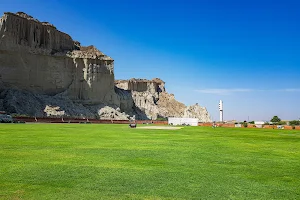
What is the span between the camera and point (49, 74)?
10531 centimetres

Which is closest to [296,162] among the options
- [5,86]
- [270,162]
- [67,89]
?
[270,162]

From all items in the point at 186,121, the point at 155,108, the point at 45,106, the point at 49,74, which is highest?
the point at 49,74

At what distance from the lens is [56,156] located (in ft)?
36.9

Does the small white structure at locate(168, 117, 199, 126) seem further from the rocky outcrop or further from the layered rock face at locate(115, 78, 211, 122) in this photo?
the layered rock face at locate(115, 78, 211, 122)

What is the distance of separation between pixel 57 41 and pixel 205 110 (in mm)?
→ 98948

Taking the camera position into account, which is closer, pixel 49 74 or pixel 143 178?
pixel 143 178

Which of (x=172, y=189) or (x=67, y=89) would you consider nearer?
(x=172, y=189)

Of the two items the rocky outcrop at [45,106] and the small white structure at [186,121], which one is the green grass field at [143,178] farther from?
the rocky outcrop at [45,106]

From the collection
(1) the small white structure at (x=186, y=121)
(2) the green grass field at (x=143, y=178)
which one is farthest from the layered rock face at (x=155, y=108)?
(2) the green grass field at (x=143, y=178)

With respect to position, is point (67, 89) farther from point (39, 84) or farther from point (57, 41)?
point (57, 41)

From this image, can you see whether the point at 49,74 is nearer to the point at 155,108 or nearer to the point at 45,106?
the point at 45,106

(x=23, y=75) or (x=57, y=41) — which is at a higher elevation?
(x=57, y=41)

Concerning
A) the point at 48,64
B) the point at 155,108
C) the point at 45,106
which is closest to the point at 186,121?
the point at 45,106

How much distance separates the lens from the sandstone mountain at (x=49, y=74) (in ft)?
303
